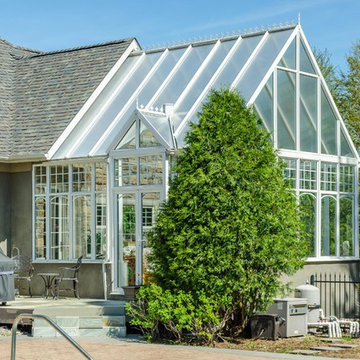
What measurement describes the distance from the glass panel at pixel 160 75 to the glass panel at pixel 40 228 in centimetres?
345

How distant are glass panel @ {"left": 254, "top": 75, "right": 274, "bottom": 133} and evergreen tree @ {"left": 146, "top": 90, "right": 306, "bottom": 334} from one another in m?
3.29

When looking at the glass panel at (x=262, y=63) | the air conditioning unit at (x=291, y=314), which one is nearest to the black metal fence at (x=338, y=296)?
the air conditioning unit at (x=291, y=314)

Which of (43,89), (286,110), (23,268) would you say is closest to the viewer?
(286,110)

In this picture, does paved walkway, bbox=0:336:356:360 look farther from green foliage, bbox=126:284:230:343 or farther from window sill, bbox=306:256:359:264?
window sill, bbox=306:256:359:264

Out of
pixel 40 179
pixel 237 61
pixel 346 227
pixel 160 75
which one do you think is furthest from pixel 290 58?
pixel 40 179

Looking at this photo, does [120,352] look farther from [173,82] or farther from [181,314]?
[173,82]

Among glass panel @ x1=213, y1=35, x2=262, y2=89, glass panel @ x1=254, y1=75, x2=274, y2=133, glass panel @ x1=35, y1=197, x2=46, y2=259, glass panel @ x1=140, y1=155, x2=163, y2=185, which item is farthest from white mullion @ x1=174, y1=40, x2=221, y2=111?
glass panel @ x1=35, y1=197, x2=46, y2=259

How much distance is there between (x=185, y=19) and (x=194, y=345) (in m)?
9.58

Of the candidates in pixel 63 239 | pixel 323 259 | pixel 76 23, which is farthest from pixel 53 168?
pixel 323 259

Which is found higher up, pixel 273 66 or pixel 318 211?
pixel 273 66

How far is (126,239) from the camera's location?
776 inches

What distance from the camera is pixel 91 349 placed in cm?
1441

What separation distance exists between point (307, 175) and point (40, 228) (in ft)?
21.4

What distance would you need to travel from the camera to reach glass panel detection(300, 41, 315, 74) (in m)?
20.7
